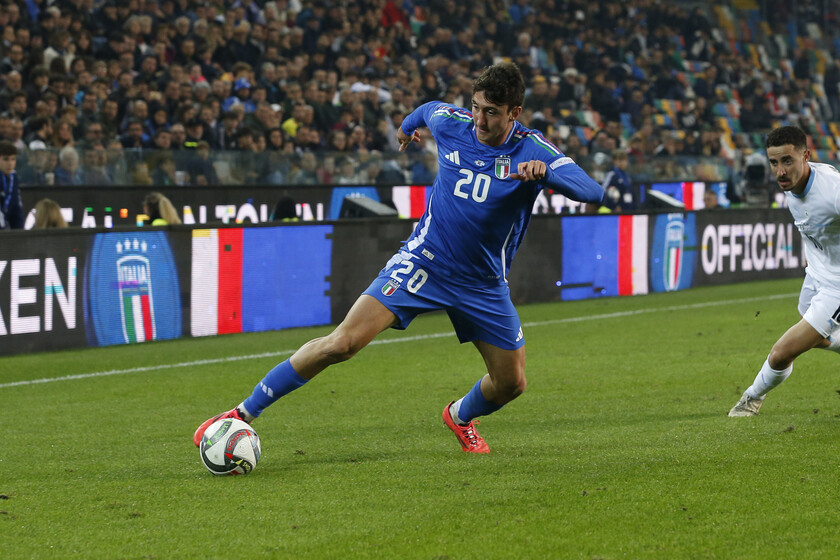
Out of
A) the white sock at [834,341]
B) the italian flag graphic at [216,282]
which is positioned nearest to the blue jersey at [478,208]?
the white sock at [834,341]

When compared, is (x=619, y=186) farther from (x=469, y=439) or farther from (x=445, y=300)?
(x=445, y=300)

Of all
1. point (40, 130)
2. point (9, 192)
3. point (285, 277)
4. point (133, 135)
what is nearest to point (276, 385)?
point (285, 277)

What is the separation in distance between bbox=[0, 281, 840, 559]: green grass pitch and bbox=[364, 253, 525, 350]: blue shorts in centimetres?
69

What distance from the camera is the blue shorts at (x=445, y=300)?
5551 mm

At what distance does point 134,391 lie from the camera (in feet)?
27.0

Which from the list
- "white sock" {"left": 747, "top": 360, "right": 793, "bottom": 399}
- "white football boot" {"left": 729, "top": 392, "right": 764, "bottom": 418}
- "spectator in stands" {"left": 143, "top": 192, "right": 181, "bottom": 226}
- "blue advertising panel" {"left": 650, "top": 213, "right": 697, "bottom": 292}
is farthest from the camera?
"blue advertising panel" {"left": 650, "top": 213, "right": 697, "bottom": 292}

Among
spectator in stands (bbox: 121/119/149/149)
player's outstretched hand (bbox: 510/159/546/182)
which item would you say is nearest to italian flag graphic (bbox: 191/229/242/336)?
spectator in stands (bbox: 121/119/149/149)

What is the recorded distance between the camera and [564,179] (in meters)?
5.02

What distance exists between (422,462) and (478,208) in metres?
1.34

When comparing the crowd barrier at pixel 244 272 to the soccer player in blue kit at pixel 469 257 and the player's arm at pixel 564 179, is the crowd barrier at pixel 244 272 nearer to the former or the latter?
the soccer player in blue kit at pixel 469 257

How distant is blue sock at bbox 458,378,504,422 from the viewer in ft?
19.6

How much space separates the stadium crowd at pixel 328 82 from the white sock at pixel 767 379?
8.98m

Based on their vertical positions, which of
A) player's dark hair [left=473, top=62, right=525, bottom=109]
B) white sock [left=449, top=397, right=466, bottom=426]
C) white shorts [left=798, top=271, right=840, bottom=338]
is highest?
player's dark hair [left=473, top=62, right=525, bottom=109]

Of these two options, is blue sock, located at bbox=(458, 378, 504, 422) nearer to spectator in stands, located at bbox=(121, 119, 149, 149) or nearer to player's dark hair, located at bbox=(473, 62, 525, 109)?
player's dark hair, located at bbox=(473, 62, 525, 109)
